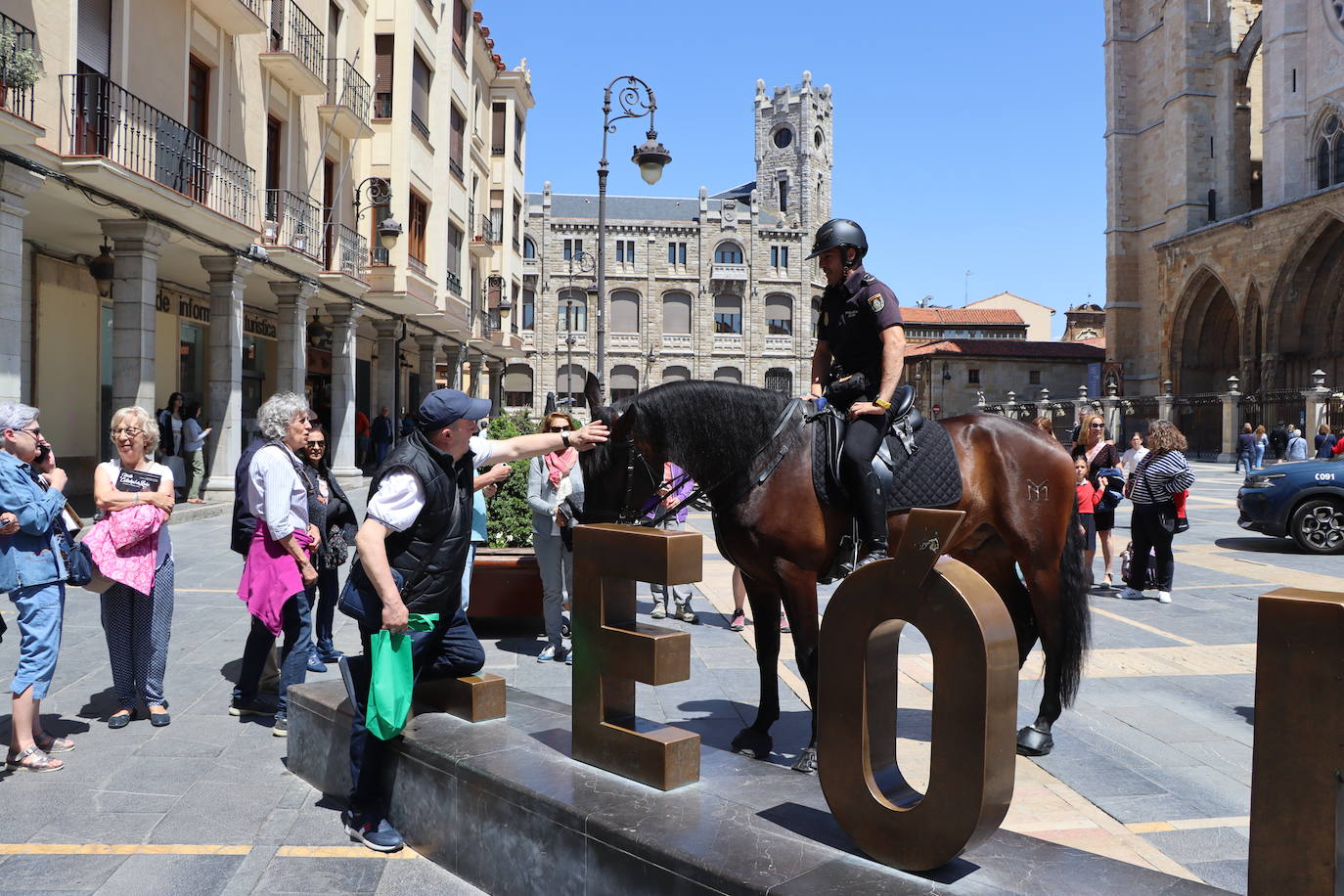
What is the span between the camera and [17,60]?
9938 mm

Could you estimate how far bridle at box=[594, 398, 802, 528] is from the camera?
13.7 feet

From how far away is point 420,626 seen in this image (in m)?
3.82

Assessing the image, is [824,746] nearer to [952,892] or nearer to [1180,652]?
[952,892]

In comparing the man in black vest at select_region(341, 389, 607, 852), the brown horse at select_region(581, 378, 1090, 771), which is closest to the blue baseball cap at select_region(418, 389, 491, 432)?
the man in black vest at select_region(341, 389, 607, 852)

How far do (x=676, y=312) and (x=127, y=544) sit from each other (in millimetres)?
62793

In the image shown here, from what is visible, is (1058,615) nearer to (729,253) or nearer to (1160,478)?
(1160,478)

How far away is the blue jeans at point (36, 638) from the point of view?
14.8 feet

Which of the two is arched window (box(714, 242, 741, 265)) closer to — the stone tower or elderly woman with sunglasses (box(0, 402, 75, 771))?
the stone tower

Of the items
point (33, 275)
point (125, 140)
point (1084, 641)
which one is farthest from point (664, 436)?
point (33, 275)

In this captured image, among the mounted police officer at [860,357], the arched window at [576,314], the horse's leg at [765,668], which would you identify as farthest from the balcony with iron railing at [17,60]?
the arched window at [576,314]

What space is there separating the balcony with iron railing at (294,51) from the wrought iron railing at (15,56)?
610cm

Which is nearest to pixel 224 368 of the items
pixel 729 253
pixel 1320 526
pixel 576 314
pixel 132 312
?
pixel 132 312

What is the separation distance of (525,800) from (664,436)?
68.8 inches

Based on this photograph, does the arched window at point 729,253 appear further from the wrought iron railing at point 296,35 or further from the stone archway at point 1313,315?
the wrought iron railing at point 296,35
